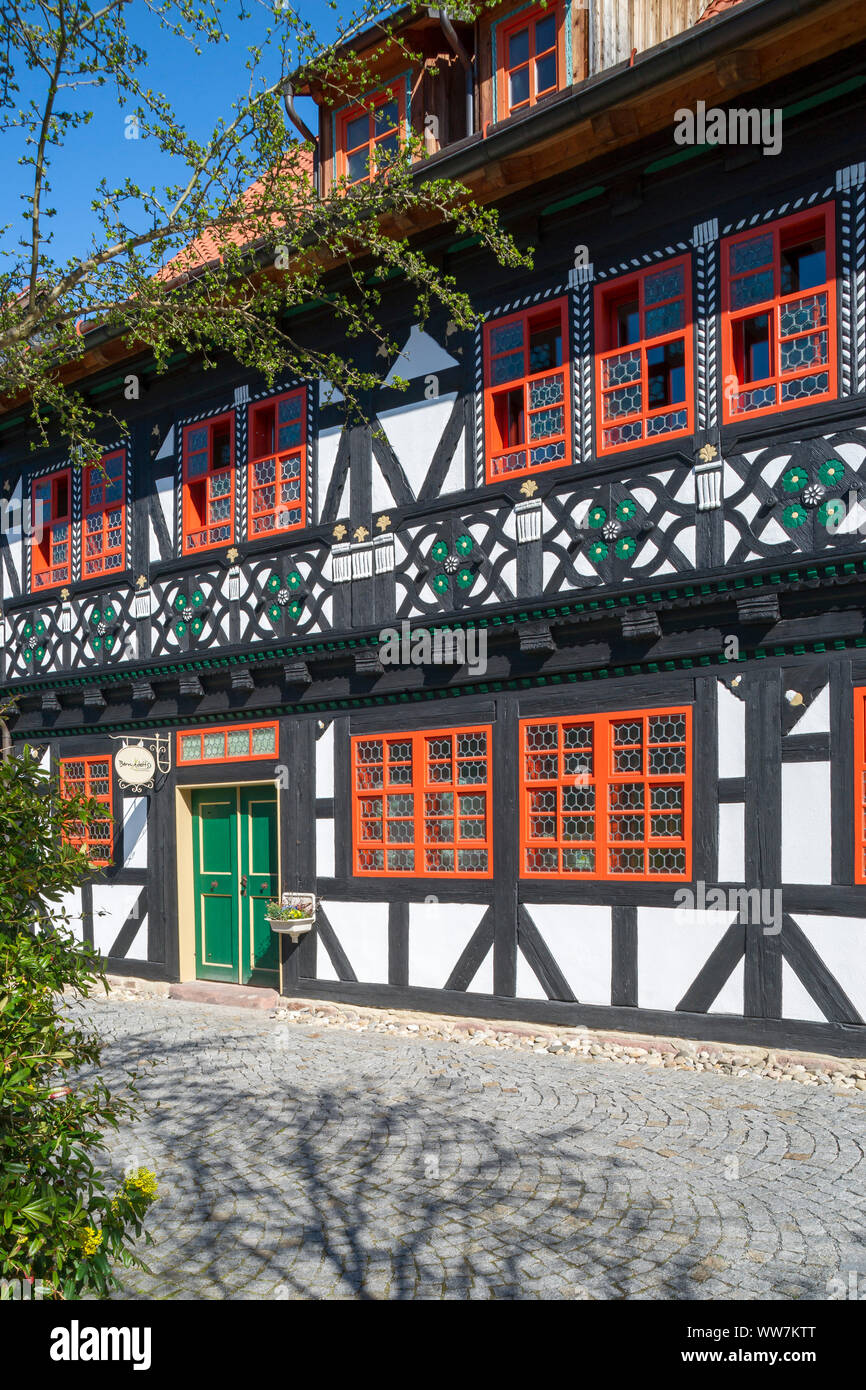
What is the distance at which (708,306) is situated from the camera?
8078mm

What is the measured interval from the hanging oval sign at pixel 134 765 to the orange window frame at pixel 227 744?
38cm

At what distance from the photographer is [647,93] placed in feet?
25.3

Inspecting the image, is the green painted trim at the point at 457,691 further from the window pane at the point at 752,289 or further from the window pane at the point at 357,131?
the window pane at the point at 357,131

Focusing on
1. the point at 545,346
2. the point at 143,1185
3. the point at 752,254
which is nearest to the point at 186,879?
the point at 545,346

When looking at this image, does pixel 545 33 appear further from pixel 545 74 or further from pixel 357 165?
pixel 357 165

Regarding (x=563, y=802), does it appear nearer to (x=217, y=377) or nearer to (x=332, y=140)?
(x=217, y=377)

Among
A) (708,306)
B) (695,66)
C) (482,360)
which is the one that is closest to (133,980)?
(482,360)

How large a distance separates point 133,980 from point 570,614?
292 inches

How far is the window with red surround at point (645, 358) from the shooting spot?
27.0ft

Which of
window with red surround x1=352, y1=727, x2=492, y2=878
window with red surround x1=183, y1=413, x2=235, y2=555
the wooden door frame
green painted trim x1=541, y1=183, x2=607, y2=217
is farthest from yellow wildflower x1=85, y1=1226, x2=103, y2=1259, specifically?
window with red surround x1=183, y1=413, x2=235, y2=555

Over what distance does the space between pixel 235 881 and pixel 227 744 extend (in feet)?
5.24

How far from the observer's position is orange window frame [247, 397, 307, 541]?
10.9m

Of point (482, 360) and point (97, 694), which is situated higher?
point (482, 360)

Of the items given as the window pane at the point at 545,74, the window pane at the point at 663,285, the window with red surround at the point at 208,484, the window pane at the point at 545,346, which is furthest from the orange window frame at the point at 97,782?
the window pane at the point at 545,74
